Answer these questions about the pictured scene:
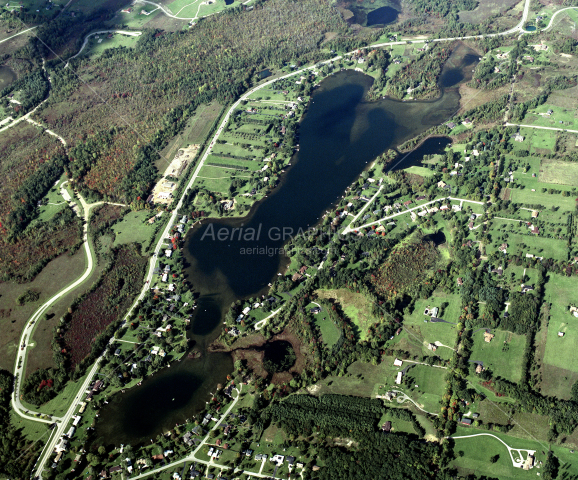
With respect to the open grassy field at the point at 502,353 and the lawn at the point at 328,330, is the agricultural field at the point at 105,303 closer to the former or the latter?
the lawn at the point at 328,330

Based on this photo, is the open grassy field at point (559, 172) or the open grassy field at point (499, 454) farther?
the open grassy field at point (559, 172)

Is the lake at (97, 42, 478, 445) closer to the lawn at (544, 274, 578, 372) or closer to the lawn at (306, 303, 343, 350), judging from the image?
the lawn at (306, 303, 343, 350)

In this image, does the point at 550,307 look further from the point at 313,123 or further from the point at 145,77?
the point at 145,77

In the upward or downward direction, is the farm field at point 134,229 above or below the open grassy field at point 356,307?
above

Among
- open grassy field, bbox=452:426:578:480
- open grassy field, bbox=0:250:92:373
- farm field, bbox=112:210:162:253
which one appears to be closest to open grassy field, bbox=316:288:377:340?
open grassy field, bbox=452:426:578:480

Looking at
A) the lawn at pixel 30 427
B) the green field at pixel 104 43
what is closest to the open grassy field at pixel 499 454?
the lawn at pixel 30 427

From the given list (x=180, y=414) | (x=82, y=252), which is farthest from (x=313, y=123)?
(x=180, y=414)

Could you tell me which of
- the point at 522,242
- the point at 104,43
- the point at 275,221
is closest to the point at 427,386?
the point at 522,242
